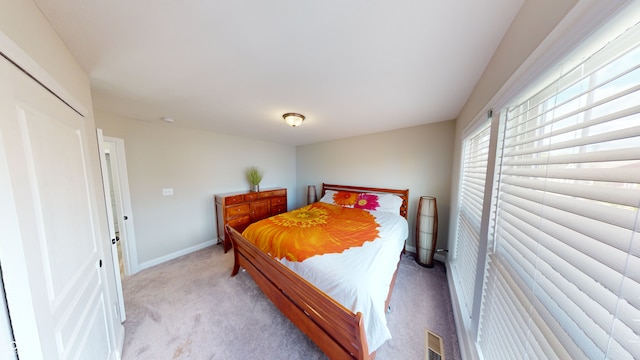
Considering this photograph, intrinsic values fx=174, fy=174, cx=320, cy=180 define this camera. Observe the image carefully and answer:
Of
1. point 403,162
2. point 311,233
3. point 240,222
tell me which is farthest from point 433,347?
Result: point 240,222

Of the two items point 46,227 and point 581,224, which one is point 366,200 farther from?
point 46,227

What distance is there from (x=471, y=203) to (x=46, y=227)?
9.19 feet

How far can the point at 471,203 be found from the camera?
1659 millimetres

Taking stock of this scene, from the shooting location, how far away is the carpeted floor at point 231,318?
146 centimetres

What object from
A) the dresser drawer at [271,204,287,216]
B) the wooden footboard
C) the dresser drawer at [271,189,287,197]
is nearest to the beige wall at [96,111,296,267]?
the dresser drawer at [271,189,287,197]

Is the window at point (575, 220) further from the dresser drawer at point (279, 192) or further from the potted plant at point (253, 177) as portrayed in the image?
the potted plant at point (253, 177)

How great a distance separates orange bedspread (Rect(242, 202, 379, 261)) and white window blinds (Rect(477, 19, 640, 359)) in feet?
3.95

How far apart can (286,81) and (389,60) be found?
781 mm

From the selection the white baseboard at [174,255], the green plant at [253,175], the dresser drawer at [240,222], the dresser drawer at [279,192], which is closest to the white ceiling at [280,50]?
the green plant at [253,175]

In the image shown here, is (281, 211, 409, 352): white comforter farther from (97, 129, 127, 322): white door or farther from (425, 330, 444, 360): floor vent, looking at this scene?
(97, 129, 127, 322): white door

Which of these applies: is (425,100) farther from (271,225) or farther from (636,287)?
(271,225)

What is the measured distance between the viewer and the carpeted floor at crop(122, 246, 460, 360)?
4.78 ft

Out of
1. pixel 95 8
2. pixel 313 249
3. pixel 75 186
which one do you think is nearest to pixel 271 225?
pixel 313 249

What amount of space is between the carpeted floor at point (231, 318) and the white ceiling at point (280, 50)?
2.17m
